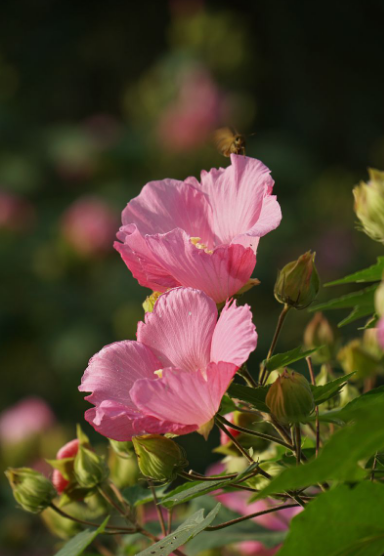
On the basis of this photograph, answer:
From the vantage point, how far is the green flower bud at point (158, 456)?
48cm

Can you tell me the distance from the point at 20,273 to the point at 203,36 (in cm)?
140

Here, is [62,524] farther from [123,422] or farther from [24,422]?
[24,422]

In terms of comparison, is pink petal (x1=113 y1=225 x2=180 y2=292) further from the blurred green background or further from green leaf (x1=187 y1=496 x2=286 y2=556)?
the blurred green background

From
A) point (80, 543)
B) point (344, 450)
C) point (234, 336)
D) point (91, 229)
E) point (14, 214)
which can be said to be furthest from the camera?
point (14, 214)

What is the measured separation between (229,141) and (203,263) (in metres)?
0.15

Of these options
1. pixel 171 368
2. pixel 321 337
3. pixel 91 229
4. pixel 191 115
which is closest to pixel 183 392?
pixel 171 368

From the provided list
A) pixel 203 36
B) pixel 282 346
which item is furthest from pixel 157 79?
pixel 282 346

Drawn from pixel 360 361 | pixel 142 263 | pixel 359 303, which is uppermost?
pixel 142 263

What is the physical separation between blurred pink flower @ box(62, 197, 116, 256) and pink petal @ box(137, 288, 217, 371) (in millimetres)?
2355

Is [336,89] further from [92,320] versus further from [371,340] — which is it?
[371,340]

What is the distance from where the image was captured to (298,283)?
1.78ft

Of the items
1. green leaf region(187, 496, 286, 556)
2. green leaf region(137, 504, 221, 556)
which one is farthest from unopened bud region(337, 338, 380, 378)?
green leaf region(137, 504, 221, 556)

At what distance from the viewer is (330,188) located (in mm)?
3229

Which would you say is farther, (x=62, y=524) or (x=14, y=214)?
(x=14, y=214)
